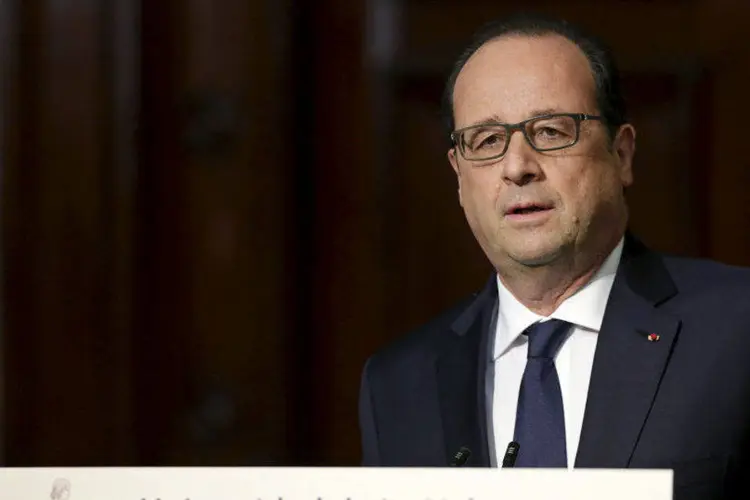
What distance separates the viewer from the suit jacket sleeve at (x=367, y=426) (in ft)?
5.27

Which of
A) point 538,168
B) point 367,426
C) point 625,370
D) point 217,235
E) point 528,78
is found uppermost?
point 528,78

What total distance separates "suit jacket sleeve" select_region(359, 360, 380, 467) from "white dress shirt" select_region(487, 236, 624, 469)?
18cm

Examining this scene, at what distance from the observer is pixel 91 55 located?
6.31ft

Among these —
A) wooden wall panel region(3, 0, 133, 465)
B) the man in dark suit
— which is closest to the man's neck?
the man in dark suit

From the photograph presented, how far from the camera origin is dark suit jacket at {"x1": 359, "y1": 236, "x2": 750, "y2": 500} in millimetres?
1398

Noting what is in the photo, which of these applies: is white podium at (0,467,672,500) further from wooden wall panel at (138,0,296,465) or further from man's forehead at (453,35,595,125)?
wooden wall panel at (138,0,296,465)

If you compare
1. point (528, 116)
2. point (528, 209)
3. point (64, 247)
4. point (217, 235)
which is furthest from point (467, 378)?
point (64, 247)

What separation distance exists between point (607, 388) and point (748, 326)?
175mm

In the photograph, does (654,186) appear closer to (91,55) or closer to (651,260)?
(651,260)

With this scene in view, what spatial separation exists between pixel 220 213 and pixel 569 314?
0.63m

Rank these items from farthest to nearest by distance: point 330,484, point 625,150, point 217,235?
point 217,235, point 625,150, point 330,484

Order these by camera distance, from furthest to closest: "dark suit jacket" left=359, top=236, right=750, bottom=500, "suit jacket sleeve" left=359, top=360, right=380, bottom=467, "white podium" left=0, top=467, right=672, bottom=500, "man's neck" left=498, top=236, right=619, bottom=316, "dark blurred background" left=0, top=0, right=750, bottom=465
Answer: "dark blurred background" left=0, top=0, right=750, bottom=465
"suit jacket sleeve" left=359, top=360, right=380, bottom=467
"man's neck" left=498, top=236, right=619, bottom=316
"dark suit jacket" left=359, top=236, right=750, bottom=500
"white podium" left=0, top=467, right=672, bottom=500

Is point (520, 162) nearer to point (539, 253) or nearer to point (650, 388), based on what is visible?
point (539, 253)

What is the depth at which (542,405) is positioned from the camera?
1.47m
